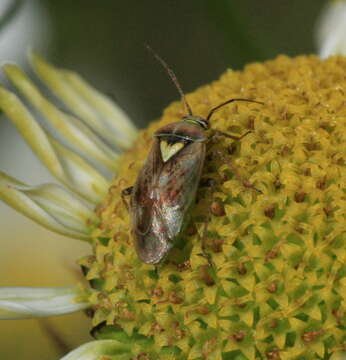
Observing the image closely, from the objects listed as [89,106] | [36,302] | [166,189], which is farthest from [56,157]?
[166,189]

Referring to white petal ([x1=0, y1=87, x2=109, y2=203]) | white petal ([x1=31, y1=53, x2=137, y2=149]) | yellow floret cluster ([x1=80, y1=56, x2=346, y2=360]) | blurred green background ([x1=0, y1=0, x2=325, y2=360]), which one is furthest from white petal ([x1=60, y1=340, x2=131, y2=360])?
white petal ([x1=31, y1=53, x2=137, y2=149])

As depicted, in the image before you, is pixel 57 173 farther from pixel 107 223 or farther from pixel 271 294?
pixel 271 294

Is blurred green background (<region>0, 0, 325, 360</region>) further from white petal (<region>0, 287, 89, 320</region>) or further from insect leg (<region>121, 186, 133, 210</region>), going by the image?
insect leg (<region>121, 186, 133, 210</region>)

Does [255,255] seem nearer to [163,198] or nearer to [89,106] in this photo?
[163,198]

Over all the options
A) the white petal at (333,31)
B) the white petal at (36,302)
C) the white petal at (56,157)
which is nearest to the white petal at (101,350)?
the white petal at (36,302)

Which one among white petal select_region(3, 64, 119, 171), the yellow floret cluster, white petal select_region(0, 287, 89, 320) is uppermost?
white petal select_region(3, 64, 119, 171)

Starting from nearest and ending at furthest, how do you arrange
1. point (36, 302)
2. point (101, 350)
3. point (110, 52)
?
point (101, 350) < point (36, 302) < point (110, 52)

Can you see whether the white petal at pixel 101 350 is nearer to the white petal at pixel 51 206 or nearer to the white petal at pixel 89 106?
the white petal at pixel 51 206
